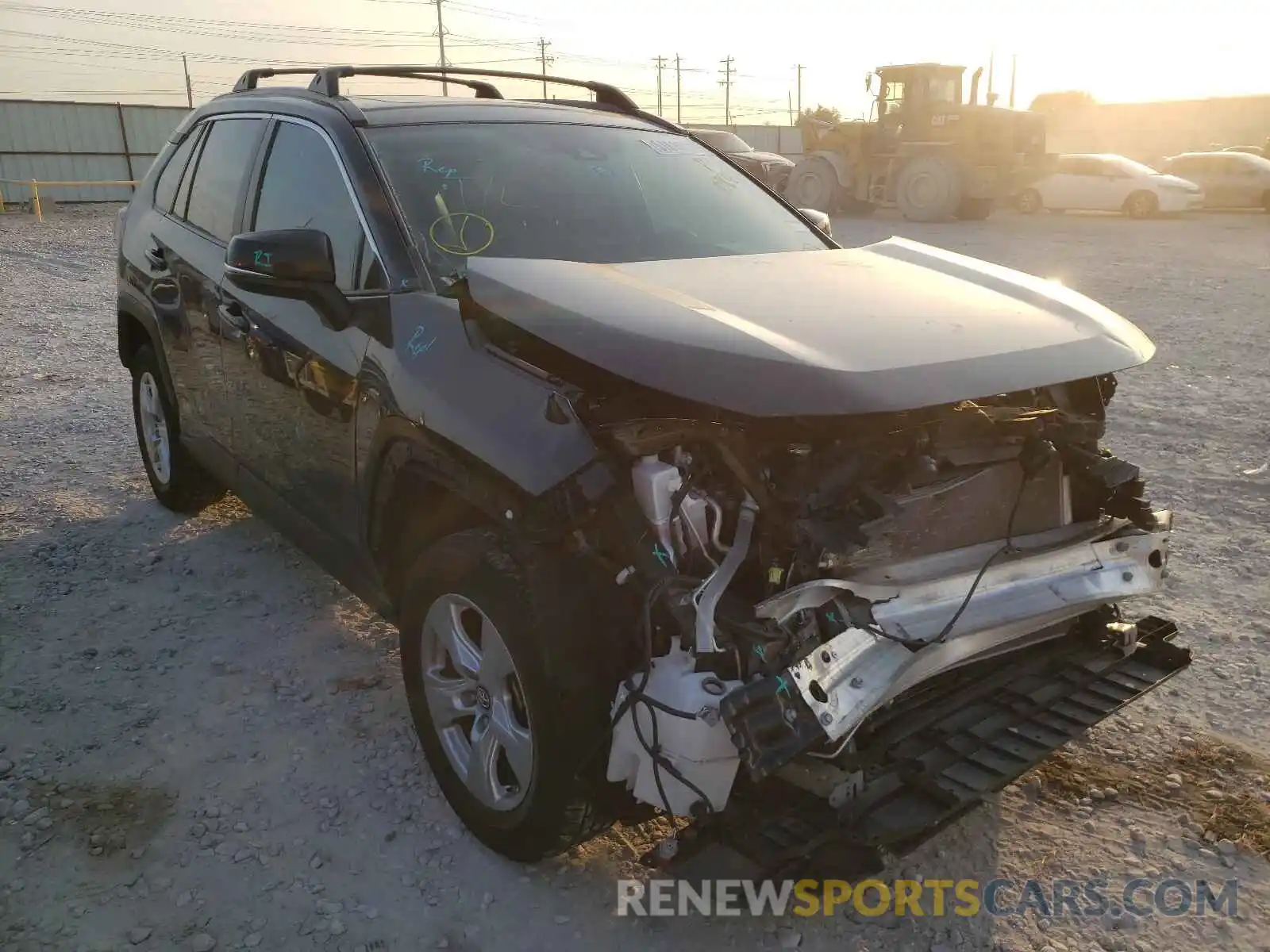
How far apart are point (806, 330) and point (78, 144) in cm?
3352

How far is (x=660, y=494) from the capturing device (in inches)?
87.9

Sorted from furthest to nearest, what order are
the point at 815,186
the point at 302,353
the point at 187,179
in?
the point at 815,186 → the point at 187,179 → the point at 302,353

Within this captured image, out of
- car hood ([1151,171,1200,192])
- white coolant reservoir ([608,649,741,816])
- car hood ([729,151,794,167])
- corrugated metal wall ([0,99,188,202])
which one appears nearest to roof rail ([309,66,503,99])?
white coolant reservoir ([608,649,741,816])

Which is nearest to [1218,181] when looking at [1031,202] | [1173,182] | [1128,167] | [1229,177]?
[1229,177]

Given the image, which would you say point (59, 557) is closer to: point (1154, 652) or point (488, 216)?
point (488, 216)

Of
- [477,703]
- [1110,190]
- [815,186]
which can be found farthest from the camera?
[815,186]

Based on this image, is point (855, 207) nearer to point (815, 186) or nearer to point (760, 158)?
point (815, 186)

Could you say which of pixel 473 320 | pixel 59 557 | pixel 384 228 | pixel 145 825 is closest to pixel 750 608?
pixel 473 320

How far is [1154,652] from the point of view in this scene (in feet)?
9.22

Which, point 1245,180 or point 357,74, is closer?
point 357,74

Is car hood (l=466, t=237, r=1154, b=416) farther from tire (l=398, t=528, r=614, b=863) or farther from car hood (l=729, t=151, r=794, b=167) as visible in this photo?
car hood (l=729, t=151, r=794, b=167)

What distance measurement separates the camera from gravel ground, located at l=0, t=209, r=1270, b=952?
7.96 feet

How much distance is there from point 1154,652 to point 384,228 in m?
2.56

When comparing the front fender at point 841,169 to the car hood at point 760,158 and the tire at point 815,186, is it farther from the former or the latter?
the car hood at point 760,158
